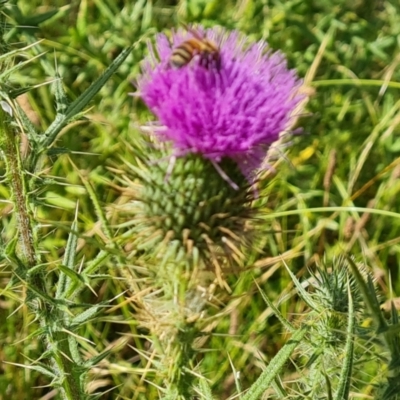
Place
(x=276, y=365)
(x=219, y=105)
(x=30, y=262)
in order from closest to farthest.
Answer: (x=276, y=365) < (x=219, y=105) < (x=30, y=262)

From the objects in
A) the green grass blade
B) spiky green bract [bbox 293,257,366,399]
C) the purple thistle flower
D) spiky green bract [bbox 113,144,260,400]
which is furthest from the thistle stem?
spiky green bract [bbox 293,257,366,399]

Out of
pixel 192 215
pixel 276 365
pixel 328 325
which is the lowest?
pixel 328 325

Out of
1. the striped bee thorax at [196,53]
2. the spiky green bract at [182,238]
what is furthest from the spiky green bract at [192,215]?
the striped bee thorax at [196,53]

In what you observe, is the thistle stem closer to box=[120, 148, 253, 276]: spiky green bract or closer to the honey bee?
box=[120, 148, 253, 276]: spiky green bract

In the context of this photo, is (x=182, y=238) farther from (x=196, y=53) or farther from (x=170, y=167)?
(x=196, y=53)

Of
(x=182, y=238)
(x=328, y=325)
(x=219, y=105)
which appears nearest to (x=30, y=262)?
(x=182, y=238)

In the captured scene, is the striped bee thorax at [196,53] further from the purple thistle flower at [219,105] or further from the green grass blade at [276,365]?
the green grass blade at [276,365]

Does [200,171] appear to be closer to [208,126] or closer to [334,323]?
[208,126]
